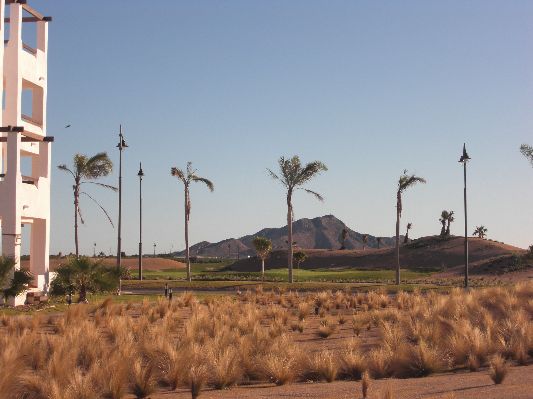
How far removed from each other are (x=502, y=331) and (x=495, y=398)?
7990 millimetres

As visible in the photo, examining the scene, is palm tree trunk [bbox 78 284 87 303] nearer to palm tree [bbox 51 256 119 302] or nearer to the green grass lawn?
palm tree [bbox 51 256 119 302]

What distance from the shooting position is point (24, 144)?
3616 centimetres

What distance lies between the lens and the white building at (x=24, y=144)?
31156 millimetres

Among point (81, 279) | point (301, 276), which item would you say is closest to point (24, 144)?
point (81, 279)

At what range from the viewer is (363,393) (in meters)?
12.1

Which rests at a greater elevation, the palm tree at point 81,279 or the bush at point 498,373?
the palm tree at point 81,279

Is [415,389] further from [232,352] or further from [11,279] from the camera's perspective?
[11,279]

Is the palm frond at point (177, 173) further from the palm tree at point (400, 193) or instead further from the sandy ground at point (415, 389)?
the sandy ground at point (415, 389)

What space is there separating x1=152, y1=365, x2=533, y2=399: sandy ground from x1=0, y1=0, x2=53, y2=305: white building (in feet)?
64.5

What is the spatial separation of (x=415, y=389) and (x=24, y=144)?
2774cm

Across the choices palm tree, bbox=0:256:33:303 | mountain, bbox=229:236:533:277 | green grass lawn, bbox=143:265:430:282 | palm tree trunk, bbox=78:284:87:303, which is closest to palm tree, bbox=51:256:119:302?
palm tree trunk, bbox=78:284:87:303

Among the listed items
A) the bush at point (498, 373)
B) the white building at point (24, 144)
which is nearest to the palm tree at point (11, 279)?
the white building at point (24, 144)

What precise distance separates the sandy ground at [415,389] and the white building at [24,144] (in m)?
19.7

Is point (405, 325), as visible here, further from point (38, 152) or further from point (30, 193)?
point (38, 152)
